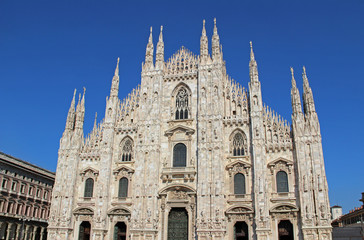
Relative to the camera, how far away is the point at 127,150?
36.6 m

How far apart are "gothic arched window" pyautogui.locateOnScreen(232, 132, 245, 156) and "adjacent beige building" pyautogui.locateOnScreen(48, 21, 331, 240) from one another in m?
0.10

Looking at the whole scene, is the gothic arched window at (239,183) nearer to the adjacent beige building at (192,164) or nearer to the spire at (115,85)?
the adjacent beige building at (192,164)

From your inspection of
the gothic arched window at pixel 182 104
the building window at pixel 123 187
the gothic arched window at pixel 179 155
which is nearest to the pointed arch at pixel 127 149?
the building window at pixel 123 187

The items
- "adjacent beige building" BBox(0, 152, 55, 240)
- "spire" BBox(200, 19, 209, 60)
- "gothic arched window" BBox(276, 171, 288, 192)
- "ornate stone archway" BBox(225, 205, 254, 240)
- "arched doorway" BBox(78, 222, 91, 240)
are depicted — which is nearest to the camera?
"ornate stone archway" BBox(225, 205, 254, 240)

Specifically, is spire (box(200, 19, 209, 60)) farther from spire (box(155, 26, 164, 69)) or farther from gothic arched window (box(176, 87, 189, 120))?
spire (box(155, 26, 164, 69))

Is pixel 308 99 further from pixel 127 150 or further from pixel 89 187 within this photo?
pixel 89 187

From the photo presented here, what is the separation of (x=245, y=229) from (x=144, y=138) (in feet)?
43.2

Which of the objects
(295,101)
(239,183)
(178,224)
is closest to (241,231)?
(239,183)

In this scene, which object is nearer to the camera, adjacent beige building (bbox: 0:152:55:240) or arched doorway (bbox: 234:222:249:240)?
arched doorway (bbox: 234:222:249:240)

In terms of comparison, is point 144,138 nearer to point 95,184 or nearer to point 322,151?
point 95,184

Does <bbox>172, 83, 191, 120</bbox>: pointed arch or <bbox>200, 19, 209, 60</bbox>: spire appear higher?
<bbox>200, 19, 209, 60</bbox>: spire

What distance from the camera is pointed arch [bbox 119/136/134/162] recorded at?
36.1m

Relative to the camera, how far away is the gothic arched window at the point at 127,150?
36106 millimetres

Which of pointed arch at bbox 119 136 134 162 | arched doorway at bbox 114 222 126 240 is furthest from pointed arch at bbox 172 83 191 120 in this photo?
arched doorway at bbox 114 222 126 240
